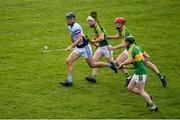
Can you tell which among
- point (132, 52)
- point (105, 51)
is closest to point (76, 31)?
point (105, 51)

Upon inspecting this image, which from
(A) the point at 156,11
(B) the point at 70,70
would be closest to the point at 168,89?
(B) the point at 70,70

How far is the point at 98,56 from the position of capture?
18844 mm

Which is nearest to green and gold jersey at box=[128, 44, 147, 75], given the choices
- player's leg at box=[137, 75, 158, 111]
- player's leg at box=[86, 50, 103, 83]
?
player's leg at box=[137, 75, 158, 111]

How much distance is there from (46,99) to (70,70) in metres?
1.59

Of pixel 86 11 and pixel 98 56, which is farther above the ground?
pixel 86 11

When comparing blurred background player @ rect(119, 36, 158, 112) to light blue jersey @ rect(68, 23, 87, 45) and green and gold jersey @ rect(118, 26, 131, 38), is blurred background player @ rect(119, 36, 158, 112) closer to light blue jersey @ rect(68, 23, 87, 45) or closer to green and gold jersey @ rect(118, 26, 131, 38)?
green and gold jersey @ rect(118, 26, 131, 38)

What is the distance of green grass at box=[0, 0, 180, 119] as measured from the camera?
52.3ft

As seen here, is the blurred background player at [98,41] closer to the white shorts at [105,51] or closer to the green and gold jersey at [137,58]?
the white shorts at [105,51]

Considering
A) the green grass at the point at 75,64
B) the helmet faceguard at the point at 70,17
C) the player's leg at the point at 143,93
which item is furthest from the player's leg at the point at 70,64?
the player's leg at the point at 143,93

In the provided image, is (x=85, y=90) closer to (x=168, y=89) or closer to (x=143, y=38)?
(x=168, y=89)

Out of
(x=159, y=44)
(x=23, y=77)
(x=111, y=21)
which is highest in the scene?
(x=111, y=21)

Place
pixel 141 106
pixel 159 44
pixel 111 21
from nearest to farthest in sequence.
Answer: pixel 141 106 < pixel 159 44 < pixel 111 21

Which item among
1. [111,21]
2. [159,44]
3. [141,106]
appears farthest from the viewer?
[111,21]

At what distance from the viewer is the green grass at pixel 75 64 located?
16.0 meters
